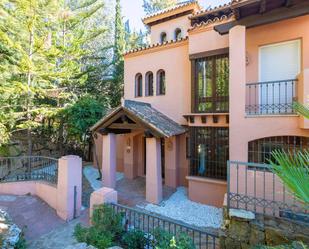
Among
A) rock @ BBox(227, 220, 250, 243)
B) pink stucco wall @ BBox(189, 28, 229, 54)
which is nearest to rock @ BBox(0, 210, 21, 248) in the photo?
rock @ BBox(227, 220, 250, 243)

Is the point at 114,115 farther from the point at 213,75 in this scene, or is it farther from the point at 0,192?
the point at 0,192

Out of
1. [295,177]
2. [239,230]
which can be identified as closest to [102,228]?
[239,230]

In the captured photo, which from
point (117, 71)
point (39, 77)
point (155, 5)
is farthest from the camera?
point (155, 5)

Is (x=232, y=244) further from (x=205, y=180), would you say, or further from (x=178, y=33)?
(x=178, y=33)

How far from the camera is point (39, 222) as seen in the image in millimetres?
8266

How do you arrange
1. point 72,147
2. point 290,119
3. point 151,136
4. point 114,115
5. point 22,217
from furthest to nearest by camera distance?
point 72,147
point 114,115
point 151,136
point 22,217
point 290,119

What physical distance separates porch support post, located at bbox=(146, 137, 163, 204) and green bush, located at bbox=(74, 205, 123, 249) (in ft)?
11.7

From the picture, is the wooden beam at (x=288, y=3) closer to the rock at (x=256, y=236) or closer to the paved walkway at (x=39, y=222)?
the rock at (x=256, y=236)

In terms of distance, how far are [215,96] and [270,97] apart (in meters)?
2.22

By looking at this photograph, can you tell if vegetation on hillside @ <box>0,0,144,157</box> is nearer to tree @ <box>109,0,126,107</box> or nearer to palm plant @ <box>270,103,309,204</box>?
tree @ <box>109,0,126,107</box>

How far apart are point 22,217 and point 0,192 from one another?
335cm

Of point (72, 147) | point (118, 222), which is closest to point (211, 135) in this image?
point (118, 222)

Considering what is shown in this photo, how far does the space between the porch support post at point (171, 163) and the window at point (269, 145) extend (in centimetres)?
434

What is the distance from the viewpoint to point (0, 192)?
10.7 m
